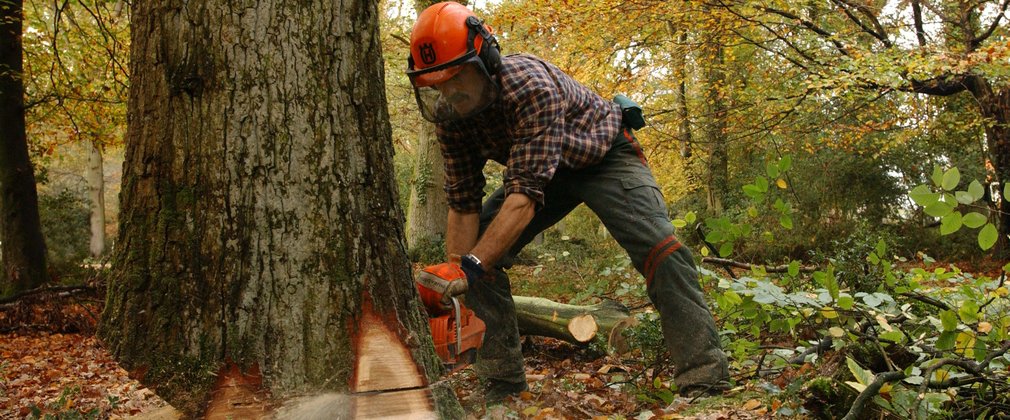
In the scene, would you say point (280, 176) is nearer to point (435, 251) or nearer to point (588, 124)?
point (588, 124)

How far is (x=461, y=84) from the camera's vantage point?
10.1 ft

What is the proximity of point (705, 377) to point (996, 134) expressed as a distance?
11.7 metres

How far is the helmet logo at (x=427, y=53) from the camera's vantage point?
2906mm

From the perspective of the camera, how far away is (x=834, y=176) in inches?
573

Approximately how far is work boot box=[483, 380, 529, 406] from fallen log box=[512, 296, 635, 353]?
884mm

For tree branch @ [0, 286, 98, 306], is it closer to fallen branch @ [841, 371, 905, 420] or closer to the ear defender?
the ear defender

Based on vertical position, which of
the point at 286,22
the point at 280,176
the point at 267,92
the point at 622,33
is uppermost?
the point at 622,33

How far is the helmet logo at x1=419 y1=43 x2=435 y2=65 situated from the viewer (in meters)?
2.91

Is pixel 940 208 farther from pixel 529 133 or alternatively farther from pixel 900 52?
pixel 900 52

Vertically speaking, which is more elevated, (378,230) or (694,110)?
(694,110)

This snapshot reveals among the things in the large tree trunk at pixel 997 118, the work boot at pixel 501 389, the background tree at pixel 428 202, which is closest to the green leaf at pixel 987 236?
the work boot at pixel 501 389

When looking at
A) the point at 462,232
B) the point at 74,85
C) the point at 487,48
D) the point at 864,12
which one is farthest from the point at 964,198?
the point at 74,85

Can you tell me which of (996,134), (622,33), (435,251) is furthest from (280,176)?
(996,134)

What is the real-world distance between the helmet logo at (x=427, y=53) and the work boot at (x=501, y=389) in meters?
1.71
